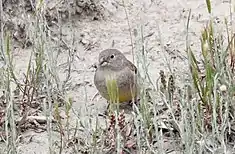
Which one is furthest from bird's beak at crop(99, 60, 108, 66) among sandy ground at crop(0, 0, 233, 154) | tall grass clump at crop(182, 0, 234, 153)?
tall grass clump at crop(182, 0, 234, 153)

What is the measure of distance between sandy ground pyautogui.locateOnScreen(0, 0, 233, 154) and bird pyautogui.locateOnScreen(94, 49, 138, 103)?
0.19 meters

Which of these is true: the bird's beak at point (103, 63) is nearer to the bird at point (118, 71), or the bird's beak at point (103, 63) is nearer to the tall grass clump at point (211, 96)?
the bird at point (118, 71)

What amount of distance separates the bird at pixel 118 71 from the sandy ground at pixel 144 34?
194 millimetres

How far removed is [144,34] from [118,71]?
0.76 meters

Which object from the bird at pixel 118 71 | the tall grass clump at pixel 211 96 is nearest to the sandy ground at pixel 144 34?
the bird at pixel 118 71

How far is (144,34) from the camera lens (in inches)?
253

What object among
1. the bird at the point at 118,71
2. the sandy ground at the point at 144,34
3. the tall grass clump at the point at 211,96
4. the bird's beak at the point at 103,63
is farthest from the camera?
the sandy ground at the point at 144,34

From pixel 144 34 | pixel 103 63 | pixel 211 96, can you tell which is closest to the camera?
pixel 211 96

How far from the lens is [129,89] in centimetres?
557

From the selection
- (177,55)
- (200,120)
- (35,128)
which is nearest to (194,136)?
(200,120)

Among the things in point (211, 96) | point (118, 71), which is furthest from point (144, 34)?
point (211, 96)

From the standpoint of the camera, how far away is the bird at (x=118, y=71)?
5.58 metres

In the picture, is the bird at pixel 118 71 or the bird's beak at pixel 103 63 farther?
the bird's beak at pixel 103 63

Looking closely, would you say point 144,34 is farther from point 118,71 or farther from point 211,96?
point 211,96
